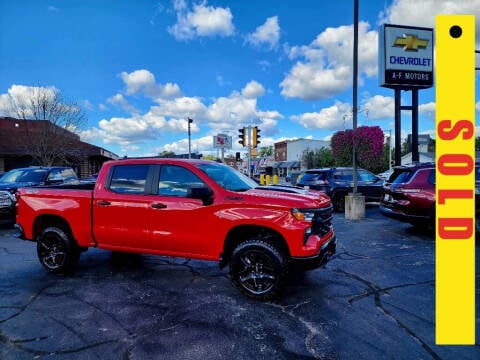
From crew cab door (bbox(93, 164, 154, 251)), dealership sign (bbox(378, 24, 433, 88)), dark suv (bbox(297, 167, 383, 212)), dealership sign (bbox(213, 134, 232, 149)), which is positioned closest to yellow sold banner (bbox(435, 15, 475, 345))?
crew cab door (bbox(93, 164, 154, 251))

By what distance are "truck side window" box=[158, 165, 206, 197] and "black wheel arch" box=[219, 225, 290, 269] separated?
845 millimetres

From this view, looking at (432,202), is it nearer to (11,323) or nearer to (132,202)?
(132,202)

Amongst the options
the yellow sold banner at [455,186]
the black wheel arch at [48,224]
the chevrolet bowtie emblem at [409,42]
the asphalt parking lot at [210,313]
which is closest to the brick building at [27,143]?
the asphalt parking lot at [210,313]

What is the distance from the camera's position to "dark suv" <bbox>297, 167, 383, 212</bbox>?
12.6 m

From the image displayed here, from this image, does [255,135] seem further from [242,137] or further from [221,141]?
[221,141]

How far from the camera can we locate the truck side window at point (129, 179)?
4.87m

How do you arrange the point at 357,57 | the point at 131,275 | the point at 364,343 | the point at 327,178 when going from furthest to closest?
the point at 327,178 < the point at 357,57 < the point at 131,275 < the point at 364,343

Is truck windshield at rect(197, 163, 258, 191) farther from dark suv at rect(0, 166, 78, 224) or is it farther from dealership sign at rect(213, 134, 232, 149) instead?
dealership sign at rect(213, 134, 232, 149)

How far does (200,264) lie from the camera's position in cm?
581

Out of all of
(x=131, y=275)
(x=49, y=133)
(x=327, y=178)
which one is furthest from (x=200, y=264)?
(x=49, y=133)

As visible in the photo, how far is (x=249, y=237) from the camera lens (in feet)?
14.5

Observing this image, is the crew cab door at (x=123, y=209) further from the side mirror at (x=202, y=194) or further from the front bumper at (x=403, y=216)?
the front bumper at (x=403, y=216)

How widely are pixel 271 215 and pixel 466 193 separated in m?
3.07

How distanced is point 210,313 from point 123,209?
206cm
